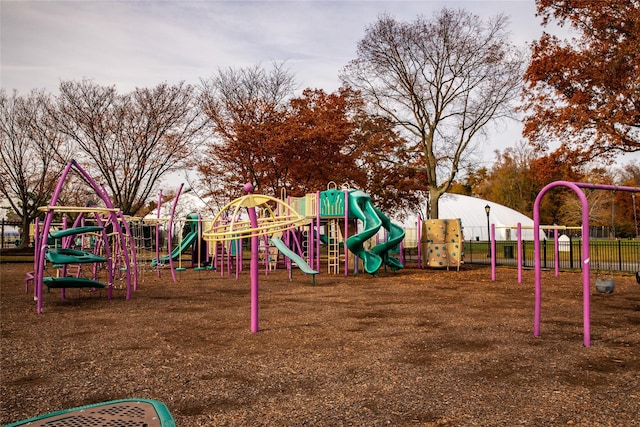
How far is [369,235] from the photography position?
50.6 feet

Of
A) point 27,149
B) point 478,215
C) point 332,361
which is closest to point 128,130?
point 27,149

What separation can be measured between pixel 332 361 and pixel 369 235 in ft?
34.3

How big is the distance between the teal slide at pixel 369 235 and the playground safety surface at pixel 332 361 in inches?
228

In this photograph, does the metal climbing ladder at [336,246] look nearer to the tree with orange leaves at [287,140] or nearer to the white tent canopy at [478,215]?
the tree with orange leaves at [287,140]

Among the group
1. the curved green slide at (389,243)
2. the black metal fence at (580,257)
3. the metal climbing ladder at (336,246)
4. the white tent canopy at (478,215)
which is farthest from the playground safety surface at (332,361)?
the white tent canopy at (478,215)

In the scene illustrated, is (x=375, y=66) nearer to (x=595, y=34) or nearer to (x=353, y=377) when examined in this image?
(x=595, y=34)

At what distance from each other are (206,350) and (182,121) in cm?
2231

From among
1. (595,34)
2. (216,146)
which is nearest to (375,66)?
(216,146)

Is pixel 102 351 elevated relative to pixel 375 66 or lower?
lower

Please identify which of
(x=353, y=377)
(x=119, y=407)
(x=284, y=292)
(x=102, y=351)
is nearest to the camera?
(x=119, y=407)

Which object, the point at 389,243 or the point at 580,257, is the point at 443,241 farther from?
the point at 580,257

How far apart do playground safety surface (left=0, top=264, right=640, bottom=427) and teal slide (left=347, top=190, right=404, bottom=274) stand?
579cm

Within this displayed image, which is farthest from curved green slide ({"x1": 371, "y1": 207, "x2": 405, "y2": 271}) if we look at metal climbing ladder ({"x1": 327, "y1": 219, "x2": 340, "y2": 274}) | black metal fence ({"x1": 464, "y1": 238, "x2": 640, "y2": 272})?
black metal fence ({"x1": 464, "y1": 238, "x2": 640, "y2": 272})

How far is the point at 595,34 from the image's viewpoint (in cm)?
1580
